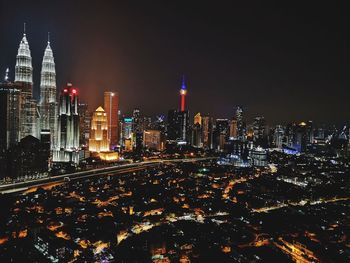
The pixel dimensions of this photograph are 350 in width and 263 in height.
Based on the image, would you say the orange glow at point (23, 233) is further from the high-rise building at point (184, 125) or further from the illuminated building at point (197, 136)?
the high-rise building at point (184, 125)

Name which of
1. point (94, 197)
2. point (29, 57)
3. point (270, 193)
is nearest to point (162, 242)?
point (94, 197)

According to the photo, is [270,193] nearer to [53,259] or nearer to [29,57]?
[53,259]

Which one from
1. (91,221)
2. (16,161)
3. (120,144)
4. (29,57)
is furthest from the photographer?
(120,144)

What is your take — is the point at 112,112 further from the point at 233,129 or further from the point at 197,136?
the point at 233,129

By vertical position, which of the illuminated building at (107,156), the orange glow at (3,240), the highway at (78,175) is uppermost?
the illuminated building at (107,156)

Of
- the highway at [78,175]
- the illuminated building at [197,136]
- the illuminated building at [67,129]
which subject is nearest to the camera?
the highway at [78,175]

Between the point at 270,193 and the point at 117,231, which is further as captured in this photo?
the point at 270,193

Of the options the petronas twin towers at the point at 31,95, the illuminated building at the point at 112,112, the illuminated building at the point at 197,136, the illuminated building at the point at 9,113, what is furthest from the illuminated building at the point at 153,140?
the illuminated building at the point at 9,113

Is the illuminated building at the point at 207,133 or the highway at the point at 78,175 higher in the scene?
the illuminated building at the point at 207,133

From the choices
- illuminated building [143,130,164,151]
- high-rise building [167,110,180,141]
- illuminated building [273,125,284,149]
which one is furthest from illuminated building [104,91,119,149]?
illuminated building [273,125,284,149]
